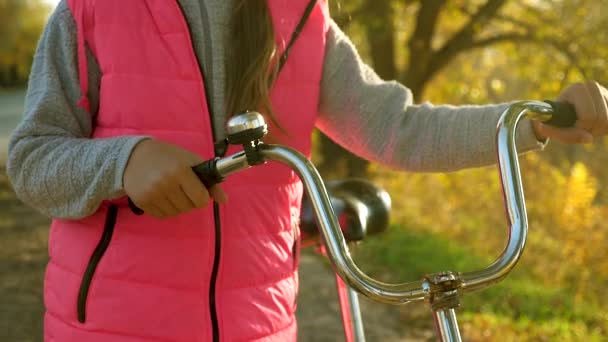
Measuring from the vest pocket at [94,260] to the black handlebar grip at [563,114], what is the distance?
0.88 metres

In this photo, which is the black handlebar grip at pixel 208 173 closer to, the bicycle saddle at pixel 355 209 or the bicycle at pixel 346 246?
the bicycle at pixel 346 246

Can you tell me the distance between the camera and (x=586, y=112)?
1516 mm

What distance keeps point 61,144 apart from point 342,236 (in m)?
0.60

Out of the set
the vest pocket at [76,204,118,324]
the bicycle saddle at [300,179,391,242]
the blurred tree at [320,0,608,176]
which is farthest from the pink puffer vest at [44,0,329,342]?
the blurred tree at [320,0,608,176]

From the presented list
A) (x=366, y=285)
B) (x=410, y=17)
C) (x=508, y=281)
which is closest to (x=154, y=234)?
(x=366, y=285)

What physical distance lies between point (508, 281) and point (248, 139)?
4.60 meters

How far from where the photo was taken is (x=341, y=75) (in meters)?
1.77

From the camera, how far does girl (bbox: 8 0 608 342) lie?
4.92 ft

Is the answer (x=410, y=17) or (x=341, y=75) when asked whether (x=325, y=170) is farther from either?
(x=341, y=75)

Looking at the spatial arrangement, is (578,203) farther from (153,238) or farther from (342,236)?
(342,236)

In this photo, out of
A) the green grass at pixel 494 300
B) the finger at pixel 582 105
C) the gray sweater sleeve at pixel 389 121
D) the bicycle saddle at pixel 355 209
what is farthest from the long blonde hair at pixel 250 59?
the green grass at pixel 494 300

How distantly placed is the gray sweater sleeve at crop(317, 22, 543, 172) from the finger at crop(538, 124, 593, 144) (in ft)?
0.43

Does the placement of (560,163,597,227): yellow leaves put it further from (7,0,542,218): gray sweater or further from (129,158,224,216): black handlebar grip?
(129,158,224,216): black handlebar grip

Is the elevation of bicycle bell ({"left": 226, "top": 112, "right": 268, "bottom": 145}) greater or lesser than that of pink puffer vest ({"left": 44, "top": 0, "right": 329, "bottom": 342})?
greater
